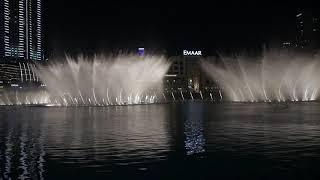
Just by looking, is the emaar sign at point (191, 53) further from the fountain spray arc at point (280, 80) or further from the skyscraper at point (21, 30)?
the fountain spray arc at point (280, 80)

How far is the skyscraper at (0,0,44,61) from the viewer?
156 m

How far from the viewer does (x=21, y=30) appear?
165 m

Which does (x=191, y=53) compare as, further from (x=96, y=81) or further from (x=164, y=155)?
(x=164, y=155)

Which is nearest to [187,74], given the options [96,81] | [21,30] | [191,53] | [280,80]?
[191,53]

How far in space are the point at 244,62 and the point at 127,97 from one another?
32.8m

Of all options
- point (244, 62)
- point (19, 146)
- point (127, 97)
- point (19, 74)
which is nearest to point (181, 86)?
point (19, 74)

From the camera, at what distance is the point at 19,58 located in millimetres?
159125

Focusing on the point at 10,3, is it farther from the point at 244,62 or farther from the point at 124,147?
the point at 124,147

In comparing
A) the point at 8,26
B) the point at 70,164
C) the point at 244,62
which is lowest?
the point at 70,164

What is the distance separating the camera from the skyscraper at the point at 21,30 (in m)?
156

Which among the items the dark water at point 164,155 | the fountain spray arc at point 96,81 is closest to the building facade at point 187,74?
the fountain spray arc at point 96,81

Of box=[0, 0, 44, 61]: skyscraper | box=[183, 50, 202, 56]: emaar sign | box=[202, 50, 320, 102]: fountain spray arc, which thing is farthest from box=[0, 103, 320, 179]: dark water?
box=[183, 50, 202, 56]: emaar sign

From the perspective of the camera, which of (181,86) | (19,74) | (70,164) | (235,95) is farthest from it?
(181,86)

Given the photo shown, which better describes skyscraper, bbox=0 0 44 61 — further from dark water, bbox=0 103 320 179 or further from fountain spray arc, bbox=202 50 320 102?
dark water, bbox=0 103 320 179
